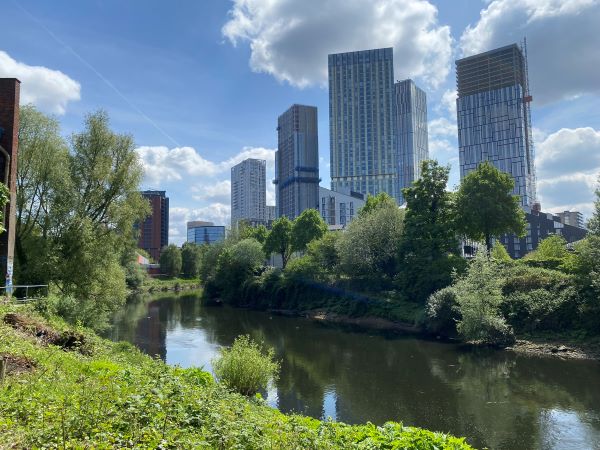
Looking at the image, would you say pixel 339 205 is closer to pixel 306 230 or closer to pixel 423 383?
pixel 306 230

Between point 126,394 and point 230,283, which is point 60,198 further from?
point 230,283

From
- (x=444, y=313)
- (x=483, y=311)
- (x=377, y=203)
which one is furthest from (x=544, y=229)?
(x=483, y=311)

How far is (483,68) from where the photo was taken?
611ft

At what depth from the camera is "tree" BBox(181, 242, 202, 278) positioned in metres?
122

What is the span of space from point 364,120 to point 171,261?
356ft

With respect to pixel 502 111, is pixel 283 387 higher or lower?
lower

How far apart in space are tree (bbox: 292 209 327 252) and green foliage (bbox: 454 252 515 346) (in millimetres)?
44238

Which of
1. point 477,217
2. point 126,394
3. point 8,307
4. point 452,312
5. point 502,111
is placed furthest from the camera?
point 502,111

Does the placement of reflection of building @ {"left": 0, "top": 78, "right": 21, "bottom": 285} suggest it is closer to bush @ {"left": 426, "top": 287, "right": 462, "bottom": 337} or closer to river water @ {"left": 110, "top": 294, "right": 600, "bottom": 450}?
river water @ {"left": 110, "top": 294, "right": 600, "bottom": 450}

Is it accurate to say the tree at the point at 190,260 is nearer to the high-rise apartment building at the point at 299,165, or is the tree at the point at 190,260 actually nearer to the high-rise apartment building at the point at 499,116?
the high-rise apartment building at the point at 299,165

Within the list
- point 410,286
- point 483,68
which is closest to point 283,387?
point 410,286

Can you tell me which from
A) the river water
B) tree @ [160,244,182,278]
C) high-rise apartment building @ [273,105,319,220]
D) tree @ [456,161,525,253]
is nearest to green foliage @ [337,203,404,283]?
tree @ [456,161,525,253]

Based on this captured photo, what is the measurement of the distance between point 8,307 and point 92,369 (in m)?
9.14

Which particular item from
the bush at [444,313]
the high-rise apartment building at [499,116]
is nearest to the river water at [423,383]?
the bush at [444,313]
